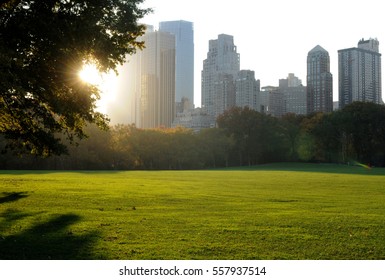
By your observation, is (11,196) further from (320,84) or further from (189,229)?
(320,84)


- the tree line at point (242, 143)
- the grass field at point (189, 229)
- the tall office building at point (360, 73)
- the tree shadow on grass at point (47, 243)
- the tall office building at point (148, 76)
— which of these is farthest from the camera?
the tall office building at point (360, 73)

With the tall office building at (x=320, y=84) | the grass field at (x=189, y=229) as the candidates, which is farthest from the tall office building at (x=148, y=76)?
the tall office building at (x=320, y=84)

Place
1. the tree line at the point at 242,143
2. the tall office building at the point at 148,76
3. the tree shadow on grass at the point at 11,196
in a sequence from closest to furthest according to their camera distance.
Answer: the tree shadow on grass at the point at 11,196, the tall office building at the point at 148,76, the tree line at the point at 242,143

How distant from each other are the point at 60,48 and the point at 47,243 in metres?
10.3

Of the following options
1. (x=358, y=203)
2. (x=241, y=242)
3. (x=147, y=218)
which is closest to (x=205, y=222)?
(x=147, y=218)

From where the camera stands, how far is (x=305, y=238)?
14812 mm

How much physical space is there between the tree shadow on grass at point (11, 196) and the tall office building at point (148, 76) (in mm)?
24491

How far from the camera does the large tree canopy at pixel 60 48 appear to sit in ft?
69.7

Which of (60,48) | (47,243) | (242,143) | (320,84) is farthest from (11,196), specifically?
(320,84)

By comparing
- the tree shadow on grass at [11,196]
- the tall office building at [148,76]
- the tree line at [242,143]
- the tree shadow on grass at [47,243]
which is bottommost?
the tree shadow on grass at [47,243]

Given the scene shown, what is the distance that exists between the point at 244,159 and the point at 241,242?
120174mm

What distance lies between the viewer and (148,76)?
8106 centimetres

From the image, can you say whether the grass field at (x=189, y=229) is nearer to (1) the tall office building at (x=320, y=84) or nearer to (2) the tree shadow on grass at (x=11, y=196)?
(2) the tree shadow on grass at (x=11, y=196)

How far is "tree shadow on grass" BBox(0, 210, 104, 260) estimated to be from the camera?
493 inches
